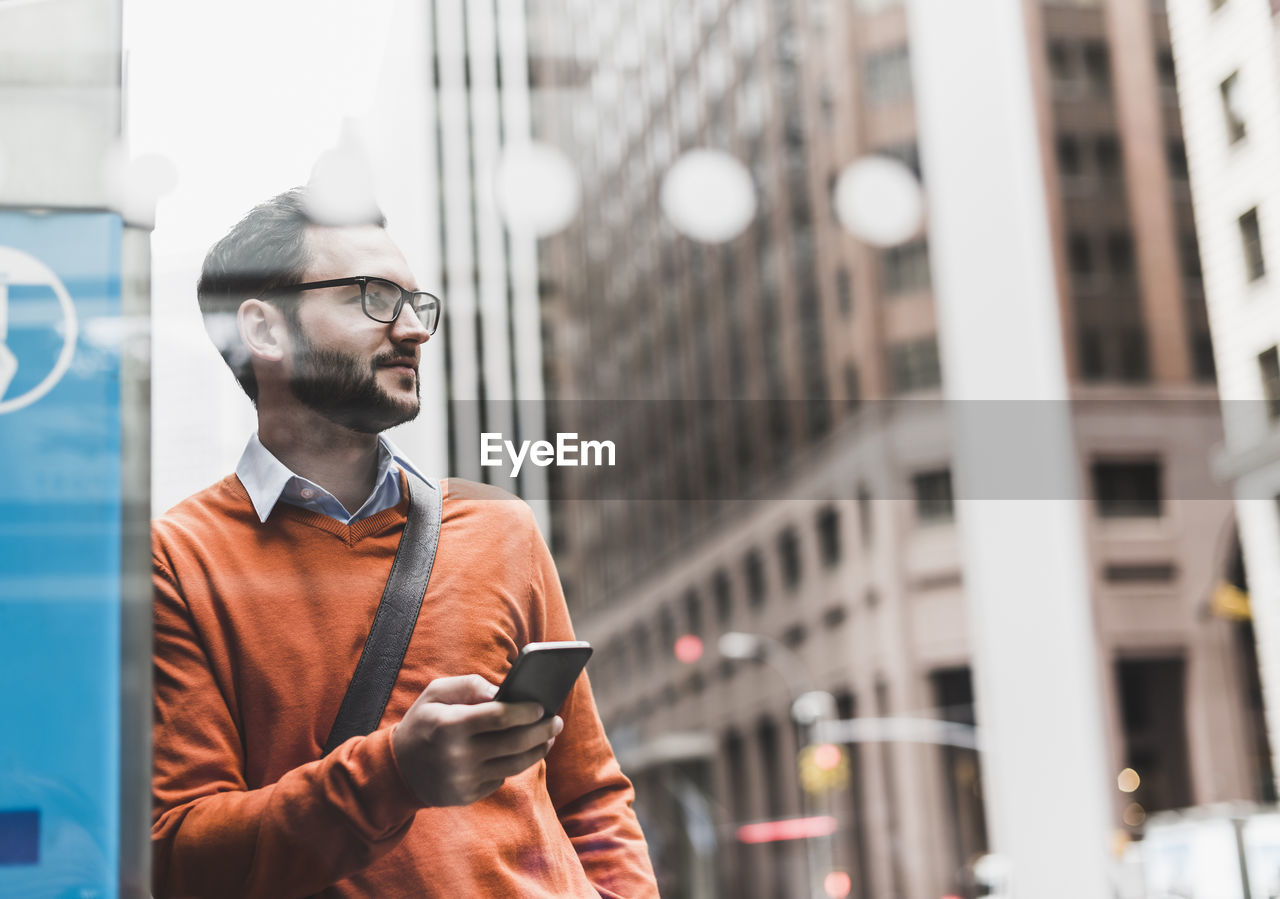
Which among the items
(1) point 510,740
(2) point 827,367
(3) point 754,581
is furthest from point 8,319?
(2) point 827,367

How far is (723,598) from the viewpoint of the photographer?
199cm

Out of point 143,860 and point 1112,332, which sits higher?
point 1112,332

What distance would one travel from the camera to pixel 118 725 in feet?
5.84

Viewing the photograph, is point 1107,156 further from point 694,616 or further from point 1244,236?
point 694,616

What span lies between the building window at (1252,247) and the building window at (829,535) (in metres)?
0.96

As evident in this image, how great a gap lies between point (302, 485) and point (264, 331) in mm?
255

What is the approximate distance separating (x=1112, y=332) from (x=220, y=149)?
1581 mm

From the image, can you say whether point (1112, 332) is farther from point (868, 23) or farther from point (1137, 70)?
point (868, 23)

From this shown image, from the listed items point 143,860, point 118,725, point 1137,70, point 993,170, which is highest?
point 1137,70

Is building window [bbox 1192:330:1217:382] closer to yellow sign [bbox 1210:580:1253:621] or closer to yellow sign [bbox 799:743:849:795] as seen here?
yellow sign [bbox 1210:580:1253:621]

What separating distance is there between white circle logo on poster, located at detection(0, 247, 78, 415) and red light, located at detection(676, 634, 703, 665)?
1007 millimetres

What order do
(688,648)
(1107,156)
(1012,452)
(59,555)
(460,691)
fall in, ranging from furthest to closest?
(1107,156) < (1012,452) < (688,648) < (460,691) < (59,555)

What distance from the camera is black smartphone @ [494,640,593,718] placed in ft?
6.01

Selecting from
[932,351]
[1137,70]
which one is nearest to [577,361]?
[932,351]
